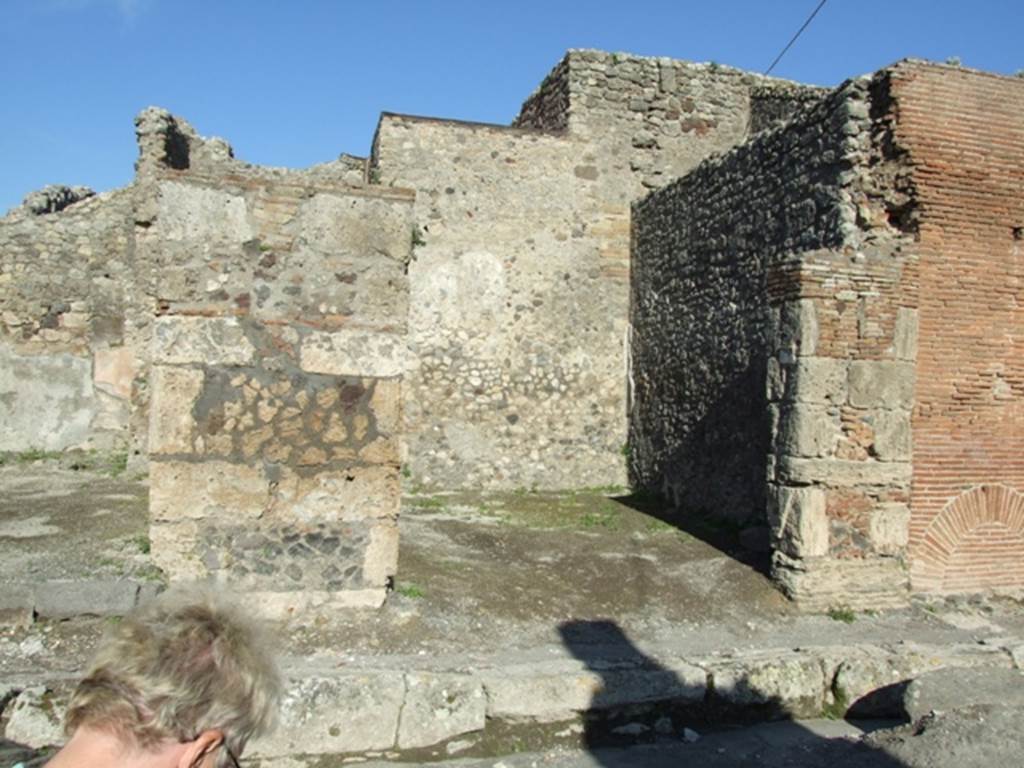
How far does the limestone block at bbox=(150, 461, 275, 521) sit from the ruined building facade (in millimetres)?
13

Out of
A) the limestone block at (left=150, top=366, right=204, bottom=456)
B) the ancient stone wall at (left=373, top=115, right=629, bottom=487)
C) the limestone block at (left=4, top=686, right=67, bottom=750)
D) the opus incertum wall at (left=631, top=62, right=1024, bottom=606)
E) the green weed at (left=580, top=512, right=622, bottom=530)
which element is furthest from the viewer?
Result: the ancient stone wall at (left=373, top=115, right=629, bottom=487)

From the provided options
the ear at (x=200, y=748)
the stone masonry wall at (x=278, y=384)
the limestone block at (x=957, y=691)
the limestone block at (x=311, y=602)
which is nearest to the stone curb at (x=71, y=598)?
the stone masonry wall at (x=278, y=384)

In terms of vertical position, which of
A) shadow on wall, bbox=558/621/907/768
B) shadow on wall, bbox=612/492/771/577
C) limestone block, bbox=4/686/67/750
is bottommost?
shadow on wall, bbox=558/621/907/768

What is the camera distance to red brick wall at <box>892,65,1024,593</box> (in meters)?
6.97

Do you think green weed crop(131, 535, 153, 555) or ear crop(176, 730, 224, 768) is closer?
ear crop(176, 730, 224, 768)

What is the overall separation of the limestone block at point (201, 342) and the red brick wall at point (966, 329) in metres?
5.10

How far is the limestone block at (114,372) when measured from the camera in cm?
1216

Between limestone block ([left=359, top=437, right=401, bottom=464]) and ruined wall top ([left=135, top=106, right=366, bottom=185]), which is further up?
ruined wall top ([left=135, top=106, right=366, bottom=185])

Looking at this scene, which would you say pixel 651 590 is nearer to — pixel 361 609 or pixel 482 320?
pixel 361 609

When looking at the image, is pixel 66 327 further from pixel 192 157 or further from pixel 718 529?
pixel 718 529

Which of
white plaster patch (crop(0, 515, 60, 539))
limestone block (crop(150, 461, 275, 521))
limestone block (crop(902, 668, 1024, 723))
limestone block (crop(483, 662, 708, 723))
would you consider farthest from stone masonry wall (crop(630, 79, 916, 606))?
white plaster patch (crop(0, 515, 60, 539))

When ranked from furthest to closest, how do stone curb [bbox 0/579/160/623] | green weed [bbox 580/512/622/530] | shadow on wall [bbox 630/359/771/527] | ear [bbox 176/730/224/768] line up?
green weed [bbox 580/512/622/530], shadow on wall [bbox 630/359/771/527], stone curb [bbox 0/579/160/623], ear [bbox 176/730/224/768]

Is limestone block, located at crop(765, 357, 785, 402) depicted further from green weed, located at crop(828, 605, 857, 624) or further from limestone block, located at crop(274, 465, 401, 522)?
limestone block, located at crop(274, 465, 401, 522)

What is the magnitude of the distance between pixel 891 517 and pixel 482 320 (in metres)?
6.13
